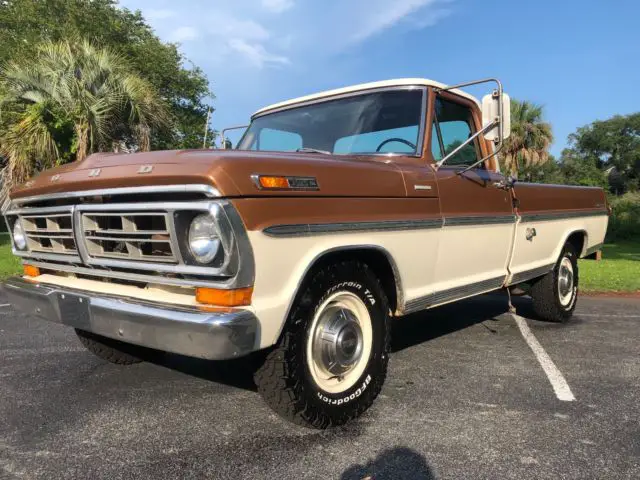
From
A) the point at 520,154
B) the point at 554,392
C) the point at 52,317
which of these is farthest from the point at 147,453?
the point at 520,154

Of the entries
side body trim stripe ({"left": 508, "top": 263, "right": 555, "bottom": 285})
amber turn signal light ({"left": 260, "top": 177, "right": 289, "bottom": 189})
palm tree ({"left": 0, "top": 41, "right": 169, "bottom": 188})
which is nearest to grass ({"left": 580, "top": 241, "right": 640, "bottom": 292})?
side body trim stripe ({"left": 508, "top": 263, "right": 555, "bottom": 285})

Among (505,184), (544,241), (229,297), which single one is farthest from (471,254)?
(229,297)

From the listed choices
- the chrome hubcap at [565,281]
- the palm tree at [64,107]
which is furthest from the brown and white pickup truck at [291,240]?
the palm tree at [64,107]

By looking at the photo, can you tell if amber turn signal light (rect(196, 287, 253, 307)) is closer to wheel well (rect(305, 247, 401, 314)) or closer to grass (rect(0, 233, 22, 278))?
wheel well (rect(305, 247, 401, 314))

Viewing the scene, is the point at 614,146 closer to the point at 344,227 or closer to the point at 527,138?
the point at 527,138

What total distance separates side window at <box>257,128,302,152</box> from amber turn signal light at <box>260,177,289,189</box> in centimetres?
155

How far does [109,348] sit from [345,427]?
1.90m

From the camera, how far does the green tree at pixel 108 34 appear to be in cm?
2216

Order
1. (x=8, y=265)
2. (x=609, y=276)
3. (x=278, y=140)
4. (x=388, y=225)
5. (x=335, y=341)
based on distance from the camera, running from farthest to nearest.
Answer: (x=8, y=265), (x=609, y=276), (x=278, y=140), (x=388, y=225), (x=335, y=341)

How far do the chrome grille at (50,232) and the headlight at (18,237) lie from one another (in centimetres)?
10

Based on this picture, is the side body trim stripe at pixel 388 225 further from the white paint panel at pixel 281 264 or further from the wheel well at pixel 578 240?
the wheel well at pixel 578 240

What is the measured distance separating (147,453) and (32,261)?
60.5 inches

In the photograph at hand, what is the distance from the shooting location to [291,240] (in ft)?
7.97

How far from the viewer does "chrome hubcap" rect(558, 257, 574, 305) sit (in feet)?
18.0
